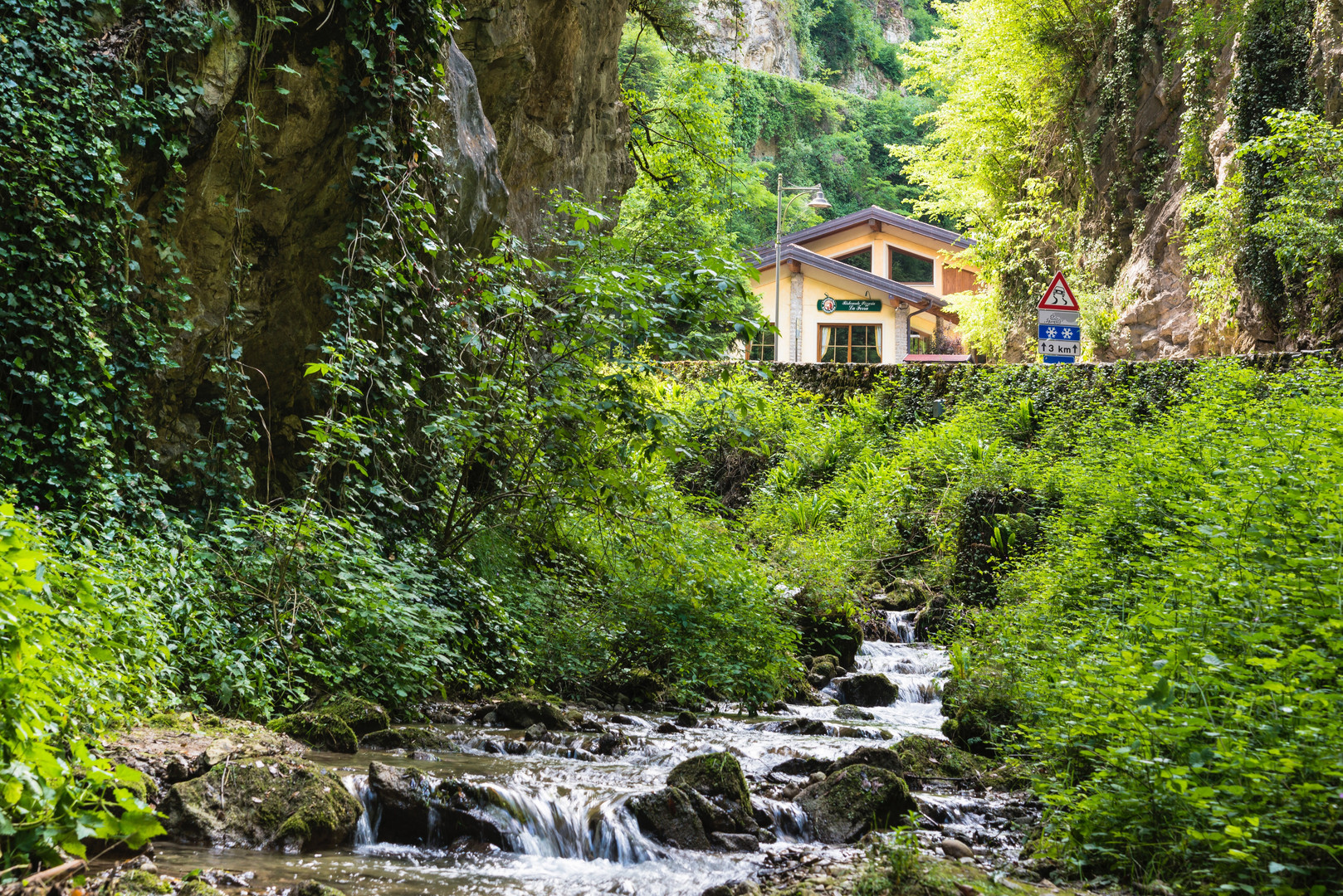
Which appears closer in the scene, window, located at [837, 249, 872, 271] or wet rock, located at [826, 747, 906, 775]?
wet rock, located at [826, 747, 906, 775]

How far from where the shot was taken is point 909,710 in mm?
9453

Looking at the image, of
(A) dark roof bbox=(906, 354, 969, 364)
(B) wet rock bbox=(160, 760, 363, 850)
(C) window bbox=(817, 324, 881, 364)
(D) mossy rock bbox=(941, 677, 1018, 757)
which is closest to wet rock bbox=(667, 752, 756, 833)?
(B) wet rock bbox=(160, 760, 363, 850)

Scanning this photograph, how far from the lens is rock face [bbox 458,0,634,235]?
447 inches

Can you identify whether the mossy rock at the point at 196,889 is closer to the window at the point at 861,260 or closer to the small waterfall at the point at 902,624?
the small waterfall at the point at 902,624

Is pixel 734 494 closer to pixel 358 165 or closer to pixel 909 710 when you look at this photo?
pixel 909 710

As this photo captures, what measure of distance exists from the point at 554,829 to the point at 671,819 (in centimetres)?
66

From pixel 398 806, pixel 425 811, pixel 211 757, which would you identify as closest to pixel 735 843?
pixel 425 811

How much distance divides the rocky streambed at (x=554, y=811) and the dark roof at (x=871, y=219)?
30.4 m

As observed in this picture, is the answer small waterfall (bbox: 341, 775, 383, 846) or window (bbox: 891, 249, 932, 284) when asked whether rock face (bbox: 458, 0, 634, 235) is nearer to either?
small waterfall (bbox: 341, 775, 383, 846)

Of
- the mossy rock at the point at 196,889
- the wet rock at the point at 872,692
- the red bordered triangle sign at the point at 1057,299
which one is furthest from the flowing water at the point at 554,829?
the red bordered triangle sign at the point at 1057,299

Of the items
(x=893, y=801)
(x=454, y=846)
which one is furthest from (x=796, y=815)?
(x=454, y=846)

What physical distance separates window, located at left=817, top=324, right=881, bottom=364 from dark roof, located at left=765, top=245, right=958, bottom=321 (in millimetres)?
1519

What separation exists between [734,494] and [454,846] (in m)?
13.4

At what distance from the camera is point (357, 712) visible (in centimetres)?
646
